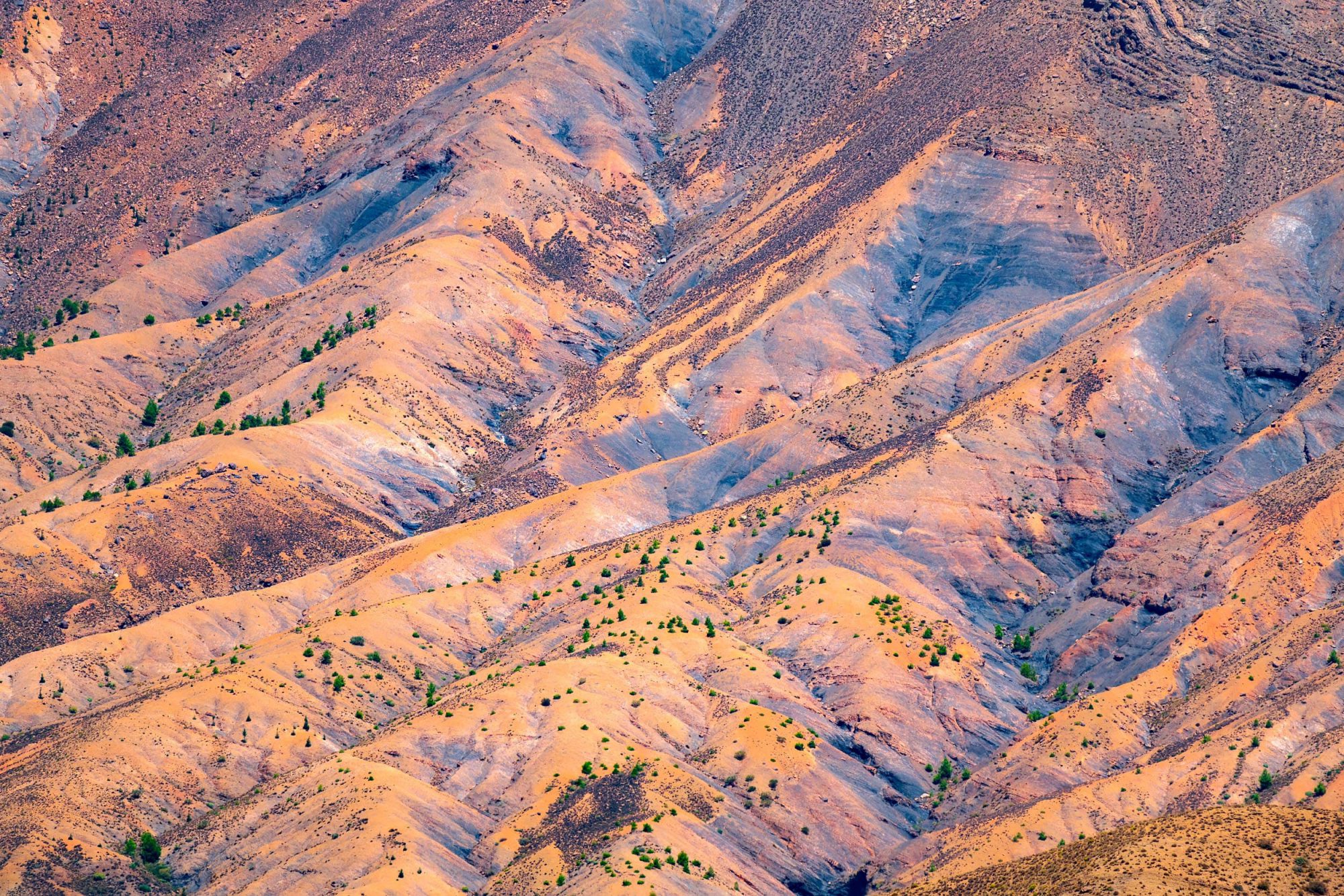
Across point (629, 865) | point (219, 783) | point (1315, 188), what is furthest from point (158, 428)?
point (1315, 188)

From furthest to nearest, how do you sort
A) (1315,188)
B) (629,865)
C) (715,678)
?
(1315,188) → (715,678) → (629,865)

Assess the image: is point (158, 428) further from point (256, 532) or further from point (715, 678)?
point (715, 678)

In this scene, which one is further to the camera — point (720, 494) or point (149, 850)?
point (720, 494)

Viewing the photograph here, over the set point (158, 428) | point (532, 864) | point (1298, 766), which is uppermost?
point (158, 428)

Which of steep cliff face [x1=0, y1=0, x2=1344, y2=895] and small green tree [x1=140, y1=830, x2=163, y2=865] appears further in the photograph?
steep cliff face [x1=0, y1=0, x2=1344, y2=895]

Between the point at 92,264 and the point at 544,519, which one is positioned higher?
the point at 92,264

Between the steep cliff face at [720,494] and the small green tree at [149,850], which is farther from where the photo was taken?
the steep cliff face at [720,494]

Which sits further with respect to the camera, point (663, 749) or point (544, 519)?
point (544, 519)

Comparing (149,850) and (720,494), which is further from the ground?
(149,850)
